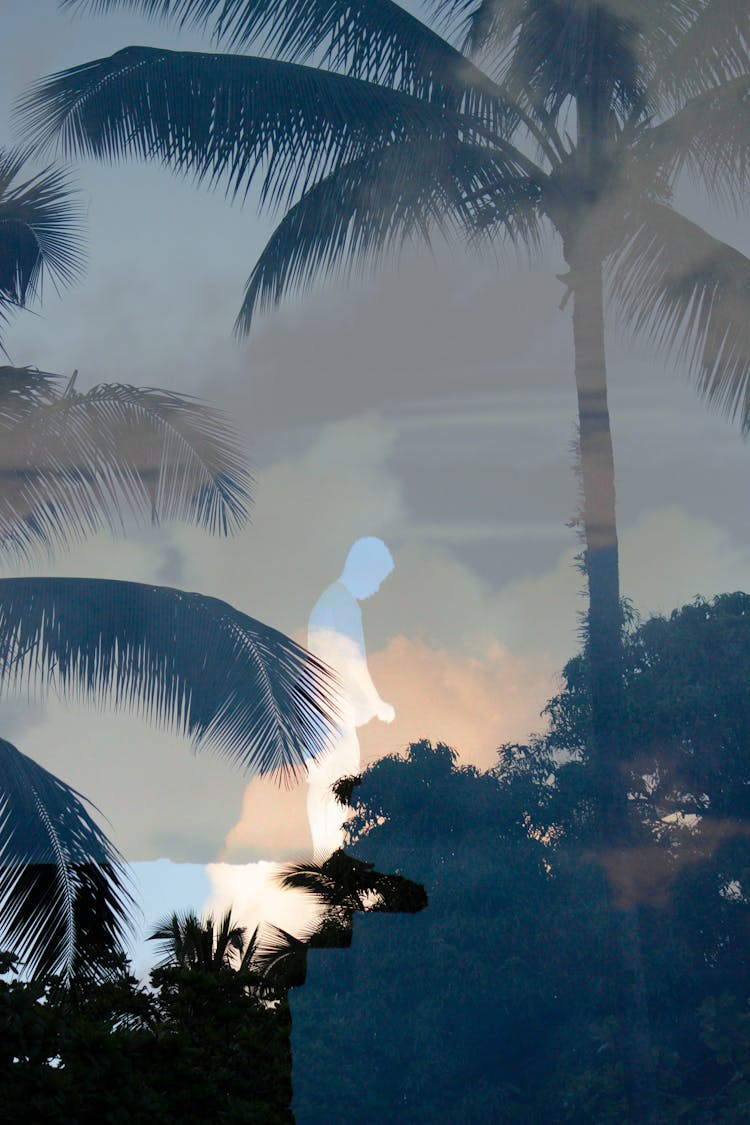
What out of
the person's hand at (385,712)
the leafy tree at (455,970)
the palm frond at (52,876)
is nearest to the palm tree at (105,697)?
the palm frond at (52,876)

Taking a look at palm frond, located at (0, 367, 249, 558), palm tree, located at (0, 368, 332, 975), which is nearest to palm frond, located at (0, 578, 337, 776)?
palm tree, located at (0, 368, 332, 975)

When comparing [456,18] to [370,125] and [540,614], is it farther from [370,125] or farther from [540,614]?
[540,614]

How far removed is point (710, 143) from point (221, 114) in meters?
3.91

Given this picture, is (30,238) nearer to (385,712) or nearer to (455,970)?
(385,712)

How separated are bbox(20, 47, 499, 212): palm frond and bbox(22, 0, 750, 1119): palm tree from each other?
12mm

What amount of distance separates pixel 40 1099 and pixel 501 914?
587cm

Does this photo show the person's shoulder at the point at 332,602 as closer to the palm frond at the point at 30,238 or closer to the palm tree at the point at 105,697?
the palm tree at the point at 105,697

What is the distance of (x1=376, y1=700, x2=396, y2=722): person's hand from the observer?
883 centimetres

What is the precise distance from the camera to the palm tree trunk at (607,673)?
8750 mm

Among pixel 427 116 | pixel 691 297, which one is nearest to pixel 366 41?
pixel 427 116

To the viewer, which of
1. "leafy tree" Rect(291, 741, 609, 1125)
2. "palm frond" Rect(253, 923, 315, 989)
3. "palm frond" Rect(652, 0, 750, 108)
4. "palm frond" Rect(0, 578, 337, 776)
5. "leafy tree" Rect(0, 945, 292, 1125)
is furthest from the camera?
"palm frond" Rect(253, 923, 315, 989)

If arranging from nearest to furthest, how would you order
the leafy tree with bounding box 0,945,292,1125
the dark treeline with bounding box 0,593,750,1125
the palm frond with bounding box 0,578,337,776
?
1. the leafy tree with bounding box 0,945,292,1125
2. the palm frond with bounding box 0,578,337,776
3. the dark treeline with bounding box 0,593,750,1125

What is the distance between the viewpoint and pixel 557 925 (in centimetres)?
984

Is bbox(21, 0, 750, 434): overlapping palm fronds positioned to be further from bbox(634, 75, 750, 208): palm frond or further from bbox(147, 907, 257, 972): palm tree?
bbox(147, 907, 257, 972): palm tree
